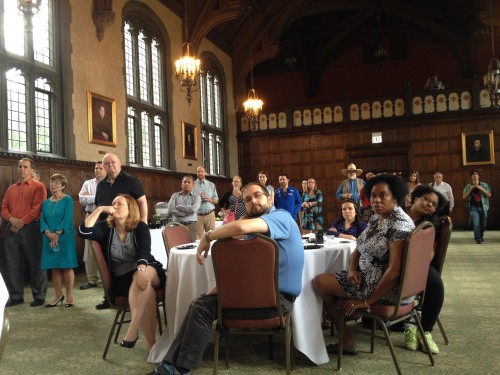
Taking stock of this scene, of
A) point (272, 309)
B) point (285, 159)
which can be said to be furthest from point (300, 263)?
point (285, 159)

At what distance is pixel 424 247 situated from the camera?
9.95 feet

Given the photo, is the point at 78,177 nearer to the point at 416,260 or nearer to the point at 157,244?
the point at 157,244

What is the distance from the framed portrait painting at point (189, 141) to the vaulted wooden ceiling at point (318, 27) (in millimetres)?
2318

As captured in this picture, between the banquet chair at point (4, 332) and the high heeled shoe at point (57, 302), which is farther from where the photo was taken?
the high heeled shoe at point (57, 302)

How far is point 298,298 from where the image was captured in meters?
3.25

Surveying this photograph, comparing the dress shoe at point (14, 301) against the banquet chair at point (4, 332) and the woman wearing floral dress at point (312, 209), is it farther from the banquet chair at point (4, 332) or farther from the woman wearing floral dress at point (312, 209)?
the banquet chair at point (4, 332)

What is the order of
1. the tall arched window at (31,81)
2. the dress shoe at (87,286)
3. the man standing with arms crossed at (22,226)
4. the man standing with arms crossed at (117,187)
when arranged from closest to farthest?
1. the man standing with arms crossed at (117,187)
2. the man standing with arms crossed at (22,226)
3. the dress shoe at (87,286)
4. the tall arched window at (31,81)

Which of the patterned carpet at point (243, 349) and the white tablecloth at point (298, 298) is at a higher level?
the white tablecloth at point (298, 298)

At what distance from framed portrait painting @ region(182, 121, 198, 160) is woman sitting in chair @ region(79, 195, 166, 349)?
8.31m

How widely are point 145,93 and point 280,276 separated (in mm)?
8751

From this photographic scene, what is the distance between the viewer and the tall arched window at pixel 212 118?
533 inches

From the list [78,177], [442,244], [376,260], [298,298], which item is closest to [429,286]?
[442,244]

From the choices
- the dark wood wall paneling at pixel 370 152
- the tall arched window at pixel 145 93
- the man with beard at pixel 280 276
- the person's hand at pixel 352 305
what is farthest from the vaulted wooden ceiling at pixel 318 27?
the person's hand at pixel 352 305

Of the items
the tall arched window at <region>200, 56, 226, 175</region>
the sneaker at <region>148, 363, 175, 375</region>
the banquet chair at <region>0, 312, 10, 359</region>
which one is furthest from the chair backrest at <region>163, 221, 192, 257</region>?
the tall arched window at <region>200, 56, 226, 175</region>
